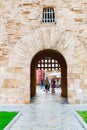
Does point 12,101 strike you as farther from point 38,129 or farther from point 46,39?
point 38,129

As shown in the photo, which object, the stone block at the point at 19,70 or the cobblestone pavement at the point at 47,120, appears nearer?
the cobblestone pavement at the point at 47,120

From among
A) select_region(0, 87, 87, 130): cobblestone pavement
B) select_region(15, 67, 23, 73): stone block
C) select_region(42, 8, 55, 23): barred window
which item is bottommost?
select_region(0, 87, 87, 130): cobblestone pavement

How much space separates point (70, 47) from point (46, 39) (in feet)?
3.97

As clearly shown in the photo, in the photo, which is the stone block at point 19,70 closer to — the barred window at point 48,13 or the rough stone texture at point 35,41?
the rough stone texture at point 35,41

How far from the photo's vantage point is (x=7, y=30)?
1645cm

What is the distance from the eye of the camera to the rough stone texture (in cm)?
1612

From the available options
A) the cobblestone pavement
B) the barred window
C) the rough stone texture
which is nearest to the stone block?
the rough stone texture

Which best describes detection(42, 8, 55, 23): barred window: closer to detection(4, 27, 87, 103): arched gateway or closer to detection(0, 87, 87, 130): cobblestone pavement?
detection(4, 27, 87, 103): arched gateway

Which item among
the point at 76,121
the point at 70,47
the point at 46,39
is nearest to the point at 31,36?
the point at 46,39

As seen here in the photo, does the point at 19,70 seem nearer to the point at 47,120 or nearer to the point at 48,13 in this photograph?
the point at 48,13

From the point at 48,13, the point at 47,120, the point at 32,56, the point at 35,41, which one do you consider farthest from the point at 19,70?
the point at 47,120

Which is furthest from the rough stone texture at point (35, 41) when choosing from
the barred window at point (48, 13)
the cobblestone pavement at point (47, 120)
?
the cobblestone pavement at point (47, 120)

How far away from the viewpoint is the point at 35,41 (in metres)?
16.4

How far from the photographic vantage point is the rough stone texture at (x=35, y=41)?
635 inches
